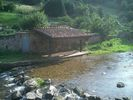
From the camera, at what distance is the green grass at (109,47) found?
56.7 metres

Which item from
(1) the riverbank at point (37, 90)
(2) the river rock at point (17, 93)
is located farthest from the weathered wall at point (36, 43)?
(2) the river rock at point (17, 93)

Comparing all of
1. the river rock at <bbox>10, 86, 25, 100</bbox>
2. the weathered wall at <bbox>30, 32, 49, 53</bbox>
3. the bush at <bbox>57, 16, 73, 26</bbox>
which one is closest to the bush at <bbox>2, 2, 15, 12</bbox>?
the bush at <bbox>57, 16, 73, 26</bbox>

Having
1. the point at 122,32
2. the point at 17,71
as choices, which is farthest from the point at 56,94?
the point at 122,32

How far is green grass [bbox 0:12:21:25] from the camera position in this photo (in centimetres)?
6512

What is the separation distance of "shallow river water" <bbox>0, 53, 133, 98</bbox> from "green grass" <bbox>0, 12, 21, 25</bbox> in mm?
18885

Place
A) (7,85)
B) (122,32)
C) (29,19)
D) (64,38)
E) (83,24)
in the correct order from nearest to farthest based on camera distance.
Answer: (7,85), (64,38), (29,19), (83,24), (122,32)

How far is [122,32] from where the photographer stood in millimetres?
69375

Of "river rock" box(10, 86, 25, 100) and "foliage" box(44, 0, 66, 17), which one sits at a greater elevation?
"foliage" box(44, 0, 66, 17)

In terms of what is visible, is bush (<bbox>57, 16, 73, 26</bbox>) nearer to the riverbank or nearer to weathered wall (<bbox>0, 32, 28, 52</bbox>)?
weathered wall (<bbox>0, 32, 28, 52</bbox>)

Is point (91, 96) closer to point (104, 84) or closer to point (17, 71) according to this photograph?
point (104, 84)

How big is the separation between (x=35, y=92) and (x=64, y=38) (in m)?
21.0

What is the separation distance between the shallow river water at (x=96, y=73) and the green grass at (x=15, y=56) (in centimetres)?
336

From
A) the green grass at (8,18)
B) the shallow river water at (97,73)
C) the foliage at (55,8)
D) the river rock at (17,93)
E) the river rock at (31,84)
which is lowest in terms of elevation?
the shallow river water at (97,73)

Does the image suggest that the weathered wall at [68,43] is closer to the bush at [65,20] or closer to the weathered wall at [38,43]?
the weathered wall at [38,43]
